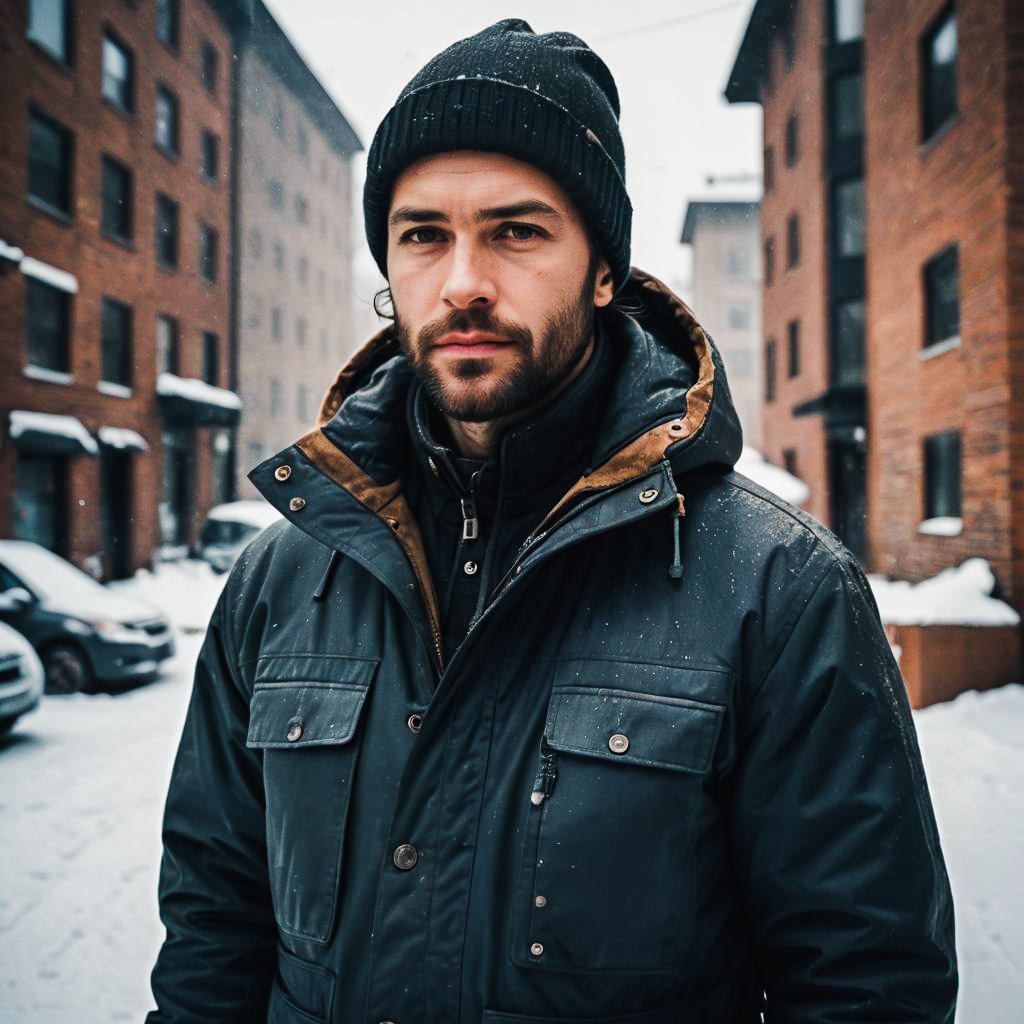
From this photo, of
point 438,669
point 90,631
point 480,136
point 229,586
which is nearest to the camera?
point 438,669

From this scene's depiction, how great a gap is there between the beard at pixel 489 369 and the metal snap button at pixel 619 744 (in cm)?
58

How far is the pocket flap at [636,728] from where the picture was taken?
3.53 feet

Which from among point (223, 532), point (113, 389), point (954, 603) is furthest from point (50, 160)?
point (954, 603)

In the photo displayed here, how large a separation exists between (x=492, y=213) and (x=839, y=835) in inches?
45.8

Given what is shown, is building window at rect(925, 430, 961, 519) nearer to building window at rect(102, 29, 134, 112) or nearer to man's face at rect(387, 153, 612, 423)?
man's face at rect(387, 153, 612, 423)

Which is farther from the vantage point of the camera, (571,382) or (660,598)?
(571,382)

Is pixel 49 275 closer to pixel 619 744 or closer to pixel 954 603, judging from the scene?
pixel 619 744

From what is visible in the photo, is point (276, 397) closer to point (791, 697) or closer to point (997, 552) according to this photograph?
point (997, 552)

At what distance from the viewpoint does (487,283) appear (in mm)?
1335

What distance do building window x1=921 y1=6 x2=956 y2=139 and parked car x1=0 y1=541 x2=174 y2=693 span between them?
28.5 feet

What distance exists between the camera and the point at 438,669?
1.25m

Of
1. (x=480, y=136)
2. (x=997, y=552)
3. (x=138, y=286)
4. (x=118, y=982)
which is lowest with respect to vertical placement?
(x=118, y=982)

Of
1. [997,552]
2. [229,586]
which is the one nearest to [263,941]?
[229,586]

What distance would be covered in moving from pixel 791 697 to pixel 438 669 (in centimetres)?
55
